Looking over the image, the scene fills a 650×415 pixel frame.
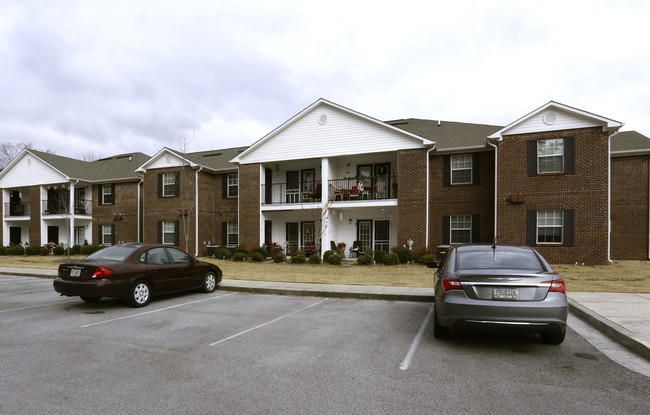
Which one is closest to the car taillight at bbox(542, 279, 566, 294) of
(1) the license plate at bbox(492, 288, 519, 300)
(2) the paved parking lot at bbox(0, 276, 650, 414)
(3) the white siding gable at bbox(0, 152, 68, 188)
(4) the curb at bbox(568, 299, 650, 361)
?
(1) the license plate at bbox(492, 288, 519, 300)

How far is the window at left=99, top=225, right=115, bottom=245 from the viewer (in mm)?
26281

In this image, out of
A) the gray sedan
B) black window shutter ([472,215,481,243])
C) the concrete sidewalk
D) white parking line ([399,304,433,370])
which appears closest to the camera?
white parking line ([399,304,433,370])

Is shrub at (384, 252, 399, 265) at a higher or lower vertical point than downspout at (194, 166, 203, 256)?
lower

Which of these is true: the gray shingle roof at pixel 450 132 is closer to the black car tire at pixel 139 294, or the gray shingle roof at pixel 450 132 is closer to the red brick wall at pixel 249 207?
the red brick wall at pixel 249 207

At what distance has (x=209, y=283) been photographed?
34.1ft

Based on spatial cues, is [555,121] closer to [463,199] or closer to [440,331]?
[463,199]

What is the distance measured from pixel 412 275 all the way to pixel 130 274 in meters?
9.22

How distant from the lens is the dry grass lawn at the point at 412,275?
10.6 metres

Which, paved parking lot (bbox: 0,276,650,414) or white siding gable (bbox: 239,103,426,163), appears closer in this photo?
paved parking lot (bbox: 0,276,650,414)

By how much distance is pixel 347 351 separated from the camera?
206 inches

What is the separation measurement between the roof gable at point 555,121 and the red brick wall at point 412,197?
11.3 feet

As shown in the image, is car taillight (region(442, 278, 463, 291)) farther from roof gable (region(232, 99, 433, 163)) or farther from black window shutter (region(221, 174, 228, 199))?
black window shutter (region(221, 174, 228, 199))

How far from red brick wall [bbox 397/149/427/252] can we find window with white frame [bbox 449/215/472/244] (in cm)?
192

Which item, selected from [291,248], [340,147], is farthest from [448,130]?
[291,248]
